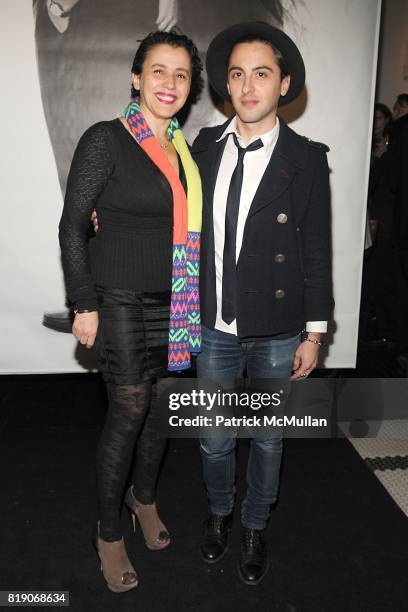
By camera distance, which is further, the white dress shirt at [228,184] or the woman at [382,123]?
the woman at [382,123]

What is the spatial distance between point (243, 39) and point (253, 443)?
55.2 inches

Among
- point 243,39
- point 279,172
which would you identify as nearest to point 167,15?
point 243,39

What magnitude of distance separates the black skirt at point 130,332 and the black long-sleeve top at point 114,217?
42 millimetres

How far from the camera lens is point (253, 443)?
204 cm

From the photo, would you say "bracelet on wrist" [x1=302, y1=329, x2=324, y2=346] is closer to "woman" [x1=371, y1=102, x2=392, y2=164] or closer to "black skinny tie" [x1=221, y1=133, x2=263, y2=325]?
"black skinny tie" [x1=221, y1=133, x2=263, y2=325]

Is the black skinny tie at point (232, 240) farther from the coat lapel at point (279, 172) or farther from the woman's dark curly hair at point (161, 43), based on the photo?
the woman's dark curly hair at point (161, 43)

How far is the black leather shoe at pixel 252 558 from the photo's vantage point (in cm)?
198

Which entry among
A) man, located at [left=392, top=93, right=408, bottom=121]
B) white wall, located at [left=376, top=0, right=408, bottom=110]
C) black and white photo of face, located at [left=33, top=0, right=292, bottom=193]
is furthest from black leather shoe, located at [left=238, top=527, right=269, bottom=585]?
white wall, located at [left=376, top=0, right=408, bottom=110]

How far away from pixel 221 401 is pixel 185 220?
672mm

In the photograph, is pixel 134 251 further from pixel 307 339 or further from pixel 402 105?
pixel 402 105

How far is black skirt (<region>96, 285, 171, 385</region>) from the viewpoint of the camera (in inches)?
70.8

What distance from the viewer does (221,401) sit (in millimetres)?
2016

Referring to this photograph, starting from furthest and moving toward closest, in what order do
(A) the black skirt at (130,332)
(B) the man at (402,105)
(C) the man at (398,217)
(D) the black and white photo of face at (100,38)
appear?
(B) the man at (402,105) < (C) the man at (398,217) < (D) the black and white photo of face at (100,38) < (A) the black skirt at (130,332)

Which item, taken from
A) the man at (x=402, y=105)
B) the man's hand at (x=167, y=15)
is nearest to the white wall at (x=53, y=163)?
the man's hand at (x=167, y=15)
